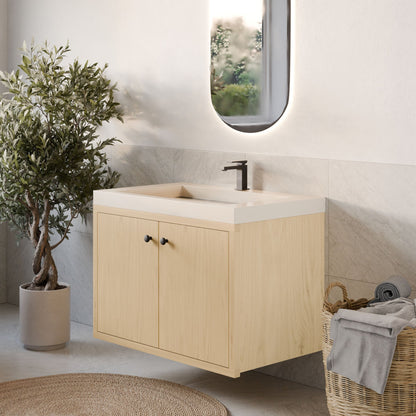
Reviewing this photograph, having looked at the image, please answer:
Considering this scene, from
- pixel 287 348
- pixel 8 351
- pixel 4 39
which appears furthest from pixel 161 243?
pixel 4 39

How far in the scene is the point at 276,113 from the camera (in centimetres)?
341

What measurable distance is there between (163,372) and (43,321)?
0.78 meters

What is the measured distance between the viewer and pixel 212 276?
3002mm

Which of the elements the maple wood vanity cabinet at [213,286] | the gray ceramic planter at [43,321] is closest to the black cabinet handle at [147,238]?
the maple wood vanity cabinet at [213,286]

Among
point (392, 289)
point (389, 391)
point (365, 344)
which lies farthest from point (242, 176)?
point (389, 391)

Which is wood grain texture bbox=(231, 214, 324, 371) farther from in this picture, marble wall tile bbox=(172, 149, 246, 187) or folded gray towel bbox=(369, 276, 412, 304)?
marble wall tile bbox=(172, 149, 246, 187)

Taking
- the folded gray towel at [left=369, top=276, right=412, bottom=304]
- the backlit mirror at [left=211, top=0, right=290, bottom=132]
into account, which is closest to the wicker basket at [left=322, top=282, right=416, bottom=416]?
the folded gray towel at [left=369, top=276, right=412, bottom=304]

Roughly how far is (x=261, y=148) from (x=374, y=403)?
1365 mm

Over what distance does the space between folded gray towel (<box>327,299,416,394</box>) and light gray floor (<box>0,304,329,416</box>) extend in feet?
1.96

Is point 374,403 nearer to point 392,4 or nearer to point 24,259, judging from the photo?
point 392,4

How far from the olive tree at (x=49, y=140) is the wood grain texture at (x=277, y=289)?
49.9 inches

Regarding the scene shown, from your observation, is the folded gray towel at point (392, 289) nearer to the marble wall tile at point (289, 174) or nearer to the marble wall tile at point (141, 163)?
the marble wall tile at point (289, 174)

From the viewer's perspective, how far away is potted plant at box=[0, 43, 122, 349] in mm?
3789

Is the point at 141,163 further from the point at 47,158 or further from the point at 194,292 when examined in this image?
the point at 194,292
